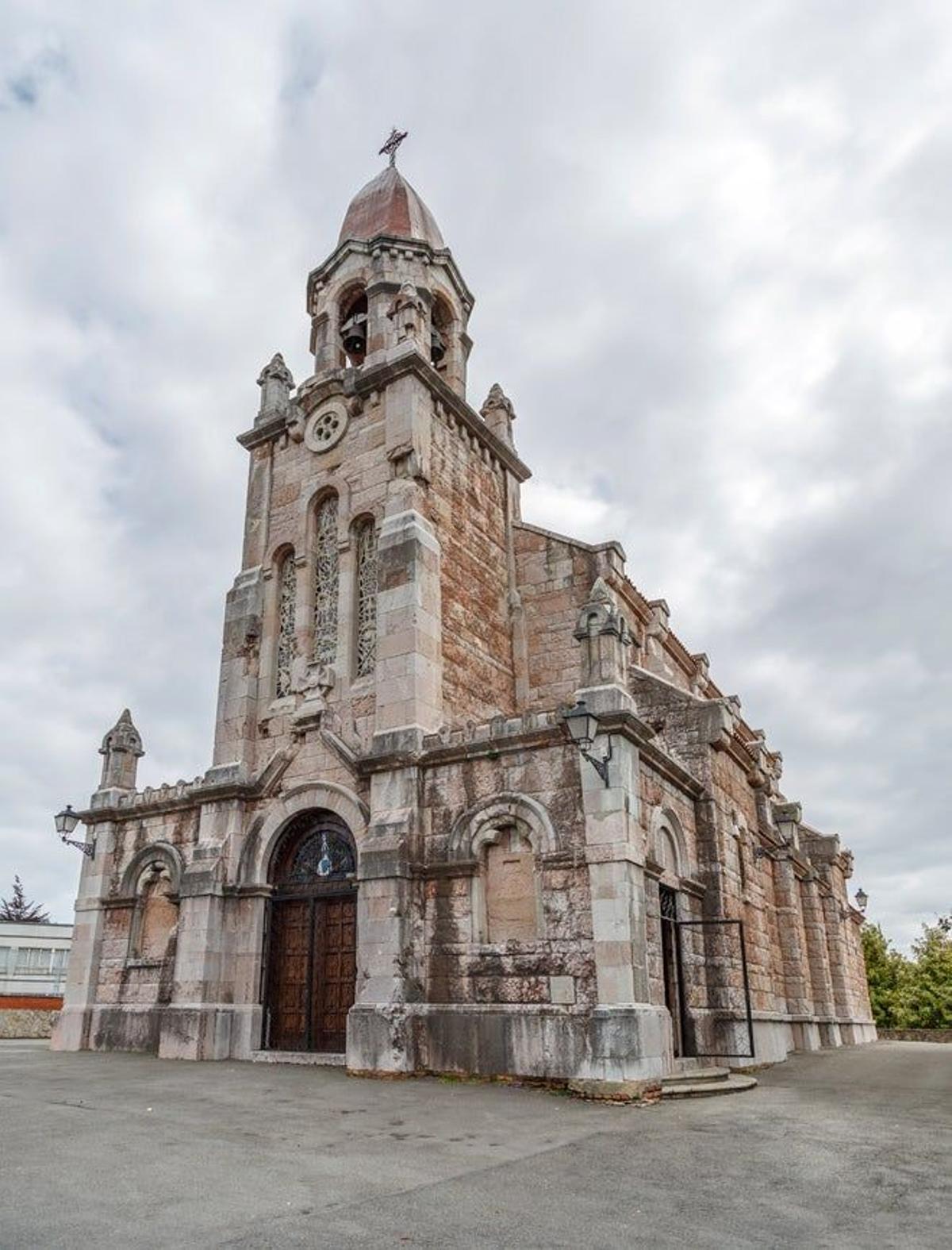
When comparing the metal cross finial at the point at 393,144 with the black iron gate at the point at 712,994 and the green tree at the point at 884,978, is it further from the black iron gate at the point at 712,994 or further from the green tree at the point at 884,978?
the green tree at the point at 884,978

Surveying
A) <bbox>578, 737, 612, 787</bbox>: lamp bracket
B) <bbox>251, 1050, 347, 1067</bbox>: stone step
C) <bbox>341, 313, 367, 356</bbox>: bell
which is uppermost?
<bbox>341, 313, 367, 356</bbox>: bell

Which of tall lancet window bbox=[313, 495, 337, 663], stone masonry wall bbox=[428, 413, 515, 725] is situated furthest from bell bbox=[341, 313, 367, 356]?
tall lancet window bbox=[313, 495, 337, 663]

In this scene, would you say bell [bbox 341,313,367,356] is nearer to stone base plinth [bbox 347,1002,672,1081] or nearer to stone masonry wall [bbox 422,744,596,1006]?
stone masonry wall [bbox 422,744,596,1006]

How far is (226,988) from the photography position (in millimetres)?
15883

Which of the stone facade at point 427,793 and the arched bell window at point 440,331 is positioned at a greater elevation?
the arched bell window at point 440,331

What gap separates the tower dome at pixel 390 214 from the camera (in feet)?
71.7

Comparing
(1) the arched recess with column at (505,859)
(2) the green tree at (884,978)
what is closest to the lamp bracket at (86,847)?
(1) the arched recess with column at (505,859)

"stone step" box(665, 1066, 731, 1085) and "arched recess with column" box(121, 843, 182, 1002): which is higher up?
"arched recess with column" box(121, 843, 182, 1002)

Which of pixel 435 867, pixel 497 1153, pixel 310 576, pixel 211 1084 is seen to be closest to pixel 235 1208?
pixel 497 1153

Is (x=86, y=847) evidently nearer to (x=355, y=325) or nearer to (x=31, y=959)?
(x=355, y=325)

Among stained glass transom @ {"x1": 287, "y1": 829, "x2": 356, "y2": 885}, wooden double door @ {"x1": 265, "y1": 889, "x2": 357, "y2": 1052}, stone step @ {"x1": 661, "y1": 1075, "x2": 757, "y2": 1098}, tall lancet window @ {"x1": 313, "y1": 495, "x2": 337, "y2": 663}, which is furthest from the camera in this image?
tall lancet window @ {"x1": 313, "y1": 495, "x2": 337, "y2": 663}

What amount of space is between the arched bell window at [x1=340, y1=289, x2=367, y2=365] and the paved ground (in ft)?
52.7

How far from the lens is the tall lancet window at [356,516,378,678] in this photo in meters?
17.0

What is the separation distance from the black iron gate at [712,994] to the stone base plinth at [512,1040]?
270 centimetres
